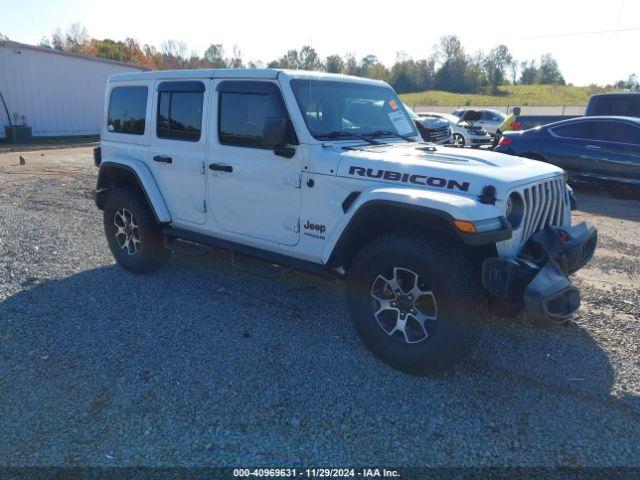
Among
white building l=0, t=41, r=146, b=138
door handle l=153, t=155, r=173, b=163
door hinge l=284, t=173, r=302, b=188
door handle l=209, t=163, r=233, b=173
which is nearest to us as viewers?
door hinge l=284, t=173, r=302, b=188

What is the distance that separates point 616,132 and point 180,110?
26.0 ft

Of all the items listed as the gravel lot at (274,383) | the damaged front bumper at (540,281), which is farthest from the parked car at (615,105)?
the damaged front bumper at (540,281)

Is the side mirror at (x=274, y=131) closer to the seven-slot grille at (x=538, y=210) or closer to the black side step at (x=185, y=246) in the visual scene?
the black side step at (x=185, y=246)

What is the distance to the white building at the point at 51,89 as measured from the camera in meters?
18.5

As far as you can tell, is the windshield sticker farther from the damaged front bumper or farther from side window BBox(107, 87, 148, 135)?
side window BBox(107, 87, 148, 135)

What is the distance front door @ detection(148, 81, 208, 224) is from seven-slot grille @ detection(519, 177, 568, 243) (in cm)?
268

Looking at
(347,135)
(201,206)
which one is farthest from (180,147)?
(347,135)

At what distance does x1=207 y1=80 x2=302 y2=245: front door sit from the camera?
12.8ft

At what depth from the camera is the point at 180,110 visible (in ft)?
15.3

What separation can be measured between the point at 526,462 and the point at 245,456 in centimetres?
146

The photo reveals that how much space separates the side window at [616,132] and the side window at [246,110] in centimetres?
757

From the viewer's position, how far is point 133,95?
5.17 m

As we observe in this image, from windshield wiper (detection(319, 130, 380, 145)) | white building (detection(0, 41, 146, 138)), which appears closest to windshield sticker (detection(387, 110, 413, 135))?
windshield wiper (detection(319, 130, 380, 145))

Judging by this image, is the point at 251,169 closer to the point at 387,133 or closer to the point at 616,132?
the point at 387,133
